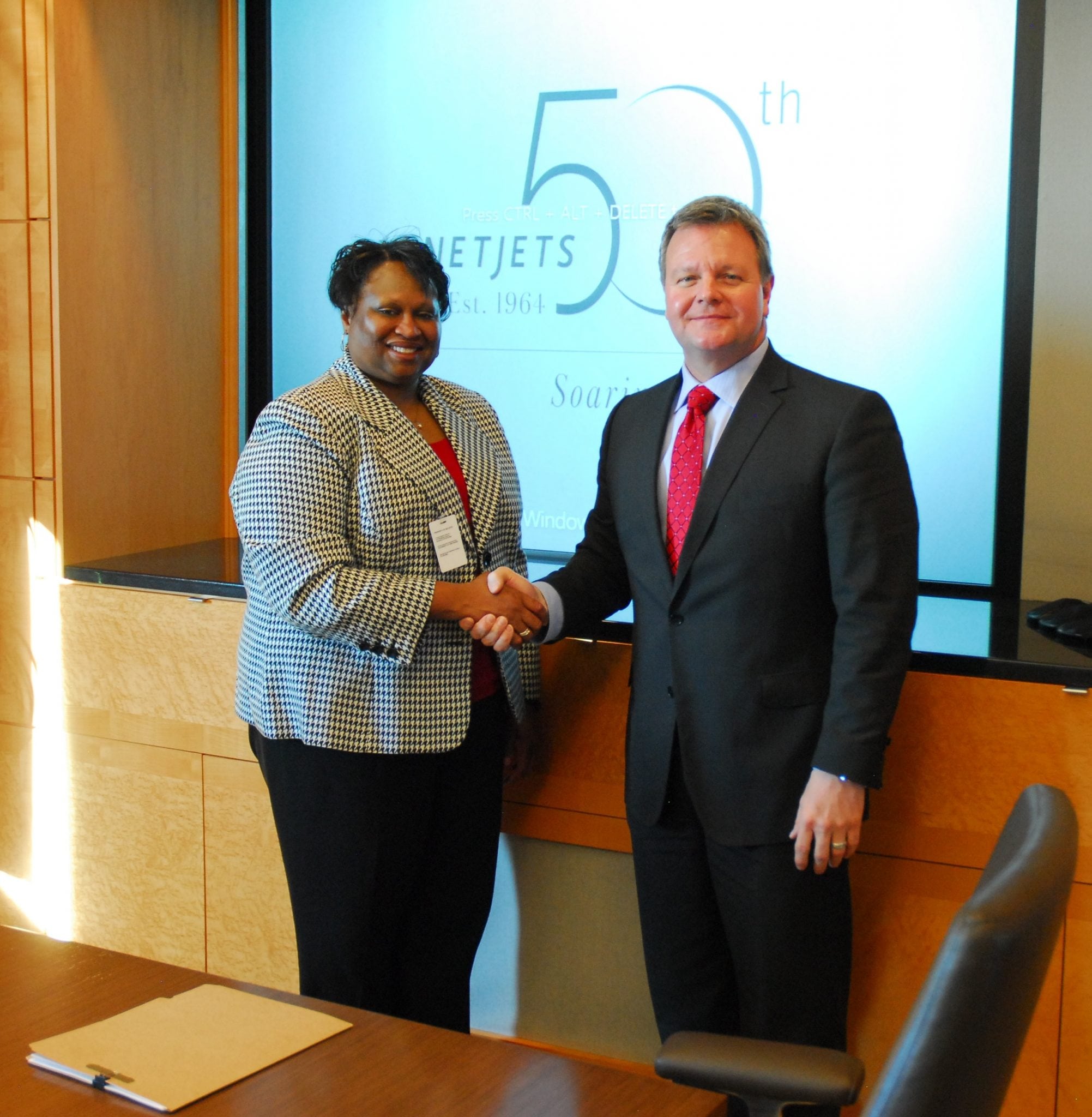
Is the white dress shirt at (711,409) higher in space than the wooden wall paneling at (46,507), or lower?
higher

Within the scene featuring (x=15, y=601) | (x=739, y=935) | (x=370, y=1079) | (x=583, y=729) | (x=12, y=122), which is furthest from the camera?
(x=15, y=601)

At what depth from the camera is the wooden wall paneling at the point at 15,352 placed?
3.22m

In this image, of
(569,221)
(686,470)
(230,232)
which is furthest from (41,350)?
(686,470)

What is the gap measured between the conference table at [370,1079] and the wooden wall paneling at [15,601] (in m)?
2.10

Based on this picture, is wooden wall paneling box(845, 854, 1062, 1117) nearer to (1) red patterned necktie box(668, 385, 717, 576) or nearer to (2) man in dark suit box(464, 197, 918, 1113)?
(2) man in dark suit box(464, 197, 918, 1113)

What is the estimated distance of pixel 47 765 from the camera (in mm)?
3375

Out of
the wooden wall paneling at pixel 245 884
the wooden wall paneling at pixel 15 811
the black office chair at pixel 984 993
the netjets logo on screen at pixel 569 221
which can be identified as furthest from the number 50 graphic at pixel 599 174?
the black office chair at pixel 984 993

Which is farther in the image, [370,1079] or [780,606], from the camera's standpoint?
[780,606]

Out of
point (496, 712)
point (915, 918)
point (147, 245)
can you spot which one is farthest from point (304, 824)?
point (147, 245)

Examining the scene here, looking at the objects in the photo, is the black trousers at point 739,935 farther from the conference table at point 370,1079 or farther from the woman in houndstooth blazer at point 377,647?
the conference table at point 370,1079

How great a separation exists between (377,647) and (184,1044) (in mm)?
950

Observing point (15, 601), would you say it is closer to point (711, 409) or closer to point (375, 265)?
point (375, 265)

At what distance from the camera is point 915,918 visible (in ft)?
7.84

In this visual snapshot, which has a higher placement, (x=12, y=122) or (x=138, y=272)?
(x=12, y=122)
